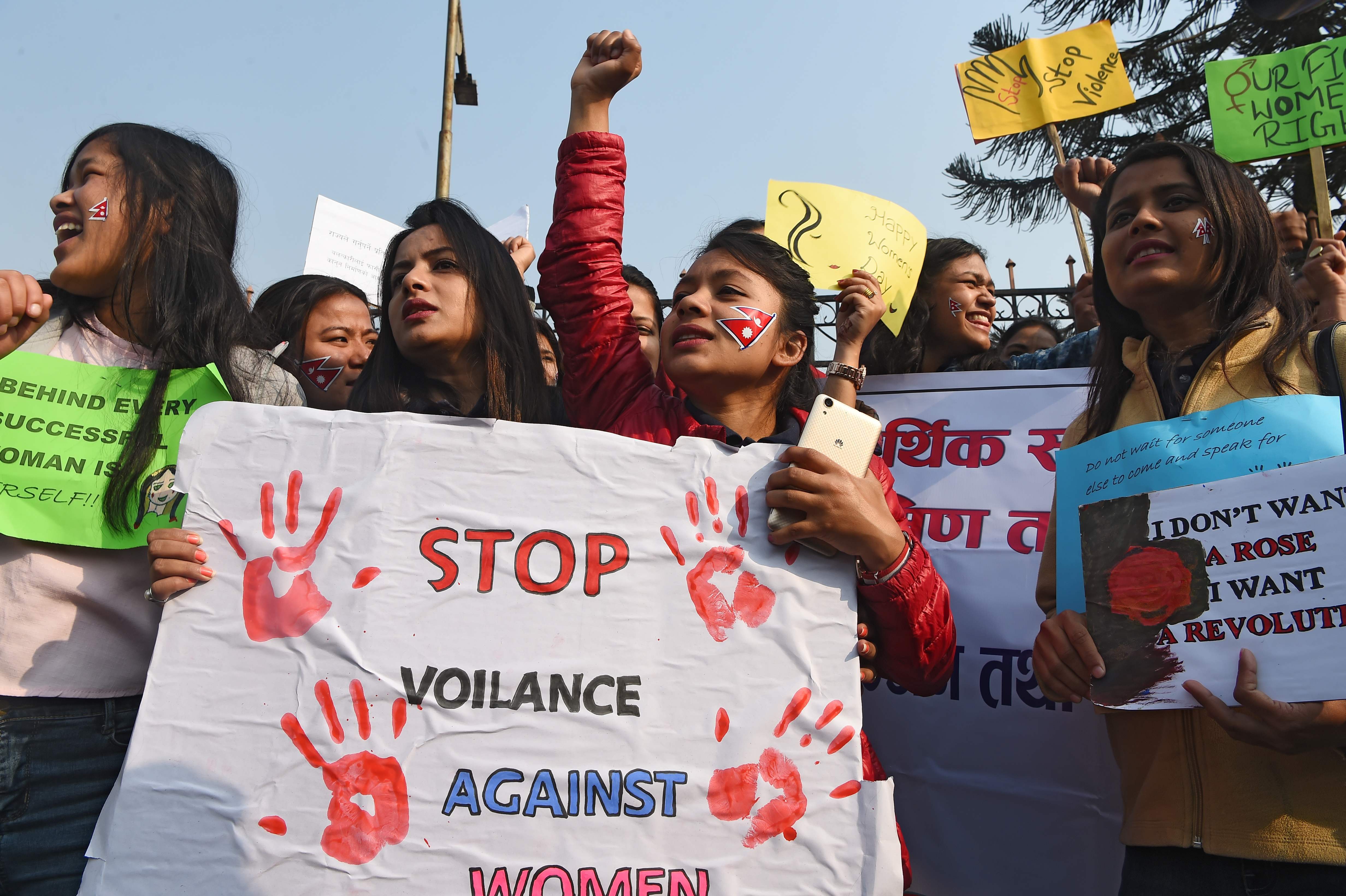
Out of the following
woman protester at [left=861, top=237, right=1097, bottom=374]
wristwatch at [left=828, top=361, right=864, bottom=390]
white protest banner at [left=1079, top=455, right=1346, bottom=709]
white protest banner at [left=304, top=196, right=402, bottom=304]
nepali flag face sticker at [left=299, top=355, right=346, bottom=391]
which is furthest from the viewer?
white protest banner at [left=304, top=196, right=402, bottom=304]

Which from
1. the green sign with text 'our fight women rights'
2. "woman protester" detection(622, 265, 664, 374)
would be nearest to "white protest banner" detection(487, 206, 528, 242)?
"woman protester" detection(622, 265, 664, 374)

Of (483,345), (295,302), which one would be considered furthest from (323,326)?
(483,345)

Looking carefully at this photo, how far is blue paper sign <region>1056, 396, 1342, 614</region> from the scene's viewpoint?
173 centimetres

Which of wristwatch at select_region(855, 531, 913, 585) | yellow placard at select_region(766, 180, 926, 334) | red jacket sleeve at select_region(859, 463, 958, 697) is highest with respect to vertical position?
yellow placard at select_region(766, 180, 926, 334)

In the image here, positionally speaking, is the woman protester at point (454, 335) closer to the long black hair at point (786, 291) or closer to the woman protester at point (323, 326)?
the long black hair at point (786, 291)

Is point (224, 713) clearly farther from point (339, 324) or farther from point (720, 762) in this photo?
point (339, 324)

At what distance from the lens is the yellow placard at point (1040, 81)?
433 centimetres

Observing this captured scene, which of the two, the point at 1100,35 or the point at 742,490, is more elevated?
the point at 1100,35

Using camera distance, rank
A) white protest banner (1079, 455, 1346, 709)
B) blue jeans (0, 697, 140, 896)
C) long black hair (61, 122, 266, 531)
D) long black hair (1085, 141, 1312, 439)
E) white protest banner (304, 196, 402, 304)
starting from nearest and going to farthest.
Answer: white protest banner (1079, 455, 1346, 709), blue jeans (0, 697, 140, 896), long black hair (1085, 141, 1312, 439), long black hair (61, 122, 266, 531), white protest banner (304, 196, 402, 304)

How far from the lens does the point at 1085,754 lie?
94.2 inches

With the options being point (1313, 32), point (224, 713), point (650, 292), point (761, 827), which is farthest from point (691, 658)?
point (1313, 32)

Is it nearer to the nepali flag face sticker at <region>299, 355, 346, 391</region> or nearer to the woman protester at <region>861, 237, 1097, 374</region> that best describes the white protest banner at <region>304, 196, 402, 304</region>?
the nepali flag face sticker at <region>299, 355, 346, 391</region>

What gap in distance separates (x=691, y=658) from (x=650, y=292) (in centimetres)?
240

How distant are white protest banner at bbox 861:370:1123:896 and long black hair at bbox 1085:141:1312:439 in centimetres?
56
